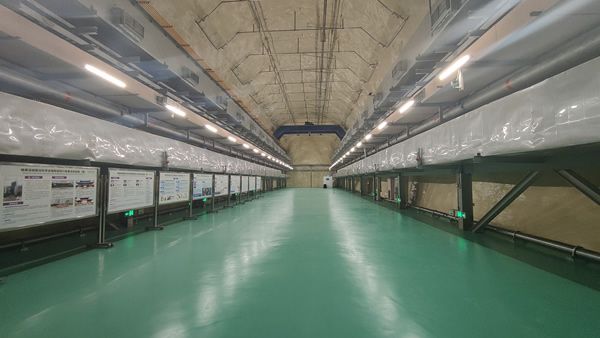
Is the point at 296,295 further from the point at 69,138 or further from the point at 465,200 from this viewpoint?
the point at 465,200

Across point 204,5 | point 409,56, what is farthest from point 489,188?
point 204,5

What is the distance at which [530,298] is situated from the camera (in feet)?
6.55

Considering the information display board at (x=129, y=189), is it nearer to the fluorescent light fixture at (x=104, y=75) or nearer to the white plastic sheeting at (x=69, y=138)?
the white plastic sheeting at (x=69, y=138)

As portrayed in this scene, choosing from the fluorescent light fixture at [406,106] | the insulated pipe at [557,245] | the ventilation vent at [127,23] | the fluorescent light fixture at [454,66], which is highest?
the ventilation vent at [127,23]

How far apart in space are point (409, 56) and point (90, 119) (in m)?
5.76

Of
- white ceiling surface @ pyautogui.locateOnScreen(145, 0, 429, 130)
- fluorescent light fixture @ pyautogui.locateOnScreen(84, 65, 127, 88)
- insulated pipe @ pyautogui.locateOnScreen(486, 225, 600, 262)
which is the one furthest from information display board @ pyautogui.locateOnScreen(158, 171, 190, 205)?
insulated pipe @ pyautogui.locateOnScreen(486, 225, 600, 262)

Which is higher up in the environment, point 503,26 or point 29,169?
point 503,26

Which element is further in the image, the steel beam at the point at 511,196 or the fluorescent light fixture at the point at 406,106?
the fluorescent light fixture at the point at 406,106

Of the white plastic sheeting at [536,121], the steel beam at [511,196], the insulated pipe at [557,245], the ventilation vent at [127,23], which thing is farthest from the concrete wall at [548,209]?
the ventilation vent at [127,23]

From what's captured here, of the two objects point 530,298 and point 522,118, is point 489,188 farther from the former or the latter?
point 530,298

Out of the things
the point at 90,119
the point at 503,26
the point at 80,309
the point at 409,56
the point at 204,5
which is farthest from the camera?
the point at 204,5

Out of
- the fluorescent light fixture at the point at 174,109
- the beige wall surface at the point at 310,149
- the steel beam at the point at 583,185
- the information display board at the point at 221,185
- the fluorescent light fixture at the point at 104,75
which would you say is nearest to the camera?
the steel beam at the point at 583,185

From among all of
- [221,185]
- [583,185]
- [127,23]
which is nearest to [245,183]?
[221,185]

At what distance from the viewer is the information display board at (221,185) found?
8.28 m
